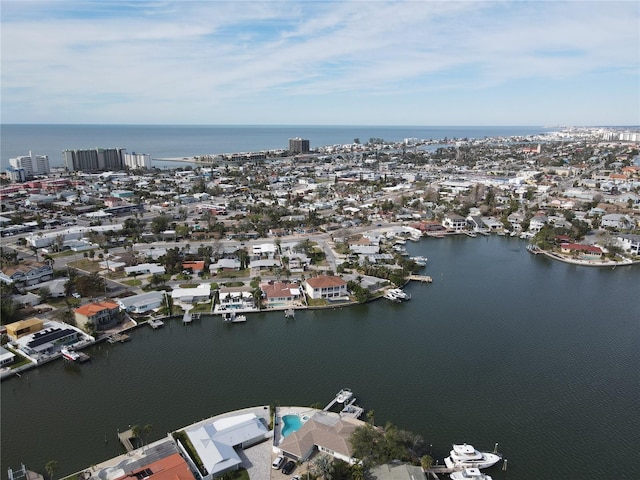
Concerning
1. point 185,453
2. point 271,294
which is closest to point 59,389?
point 185,453

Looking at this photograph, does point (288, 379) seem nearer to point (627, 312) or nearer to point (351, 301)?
point (351, 301)

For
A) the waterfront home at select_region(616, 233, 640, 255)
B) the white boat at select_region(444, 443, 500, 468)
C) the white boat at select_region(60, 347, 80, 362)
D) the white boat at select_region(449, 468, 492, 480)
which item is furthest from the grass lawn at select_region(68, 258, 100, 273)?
the waterfront home at select_region(616, 233, 640, 255)

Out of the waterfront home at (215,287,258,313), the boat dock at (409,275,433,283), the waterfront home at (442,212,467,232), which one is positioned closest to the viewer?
the waterfront home at (215,287,258,313)

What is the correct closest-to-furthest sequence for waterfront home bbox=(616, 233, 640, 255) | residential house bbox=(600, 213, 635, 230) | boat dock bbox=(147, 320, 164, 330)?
boat dock bbox=(147, 320, 164, 330) → waterfront home bbox=(616, 233, 640, 255) → residential house bbox=(600, 213, 635, 230)

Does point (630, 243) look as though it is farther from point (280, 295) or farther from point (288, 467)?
point (288, 467)

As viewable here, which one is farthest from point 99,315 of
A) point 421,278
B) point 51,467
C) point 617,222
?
point 617,222

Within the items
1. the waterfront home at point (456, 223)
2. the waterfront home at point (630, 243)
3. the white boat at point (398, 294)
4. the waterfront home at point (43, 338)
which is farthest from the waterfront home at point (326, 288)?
the waterfront home at point (630, 243)

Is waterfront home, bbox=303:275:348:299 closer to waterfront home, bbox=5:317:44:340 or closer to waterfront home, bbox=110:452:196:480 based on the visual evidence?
waterfront home, bbox=110:452:196:480

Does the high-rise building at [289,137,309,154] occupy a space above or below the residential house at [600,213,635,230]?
above
